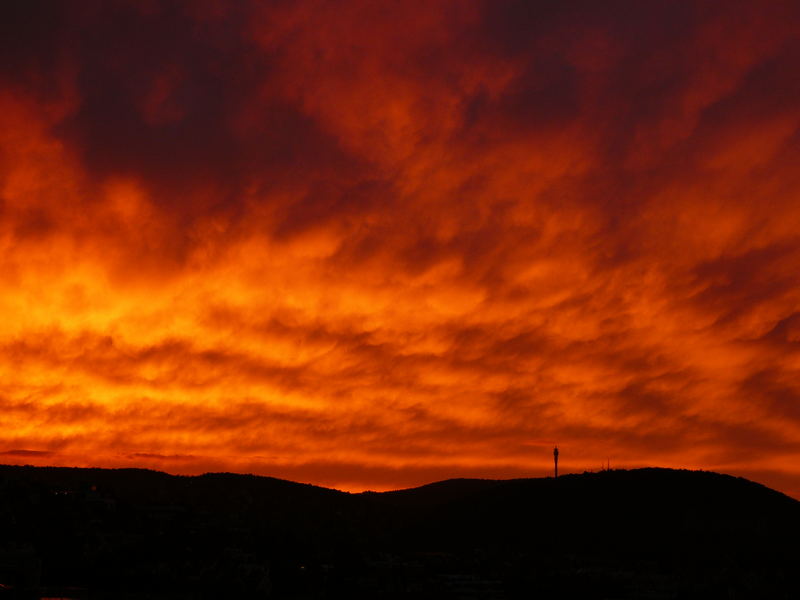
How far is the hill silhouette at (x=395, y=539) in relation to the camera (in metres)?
49.3

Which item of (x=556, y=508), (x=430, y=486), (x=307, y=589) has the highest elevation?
(x=430, y=486)

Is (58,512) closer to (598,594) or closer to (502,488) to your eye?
(598,594)

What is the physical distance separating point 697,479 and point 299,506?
4066cm

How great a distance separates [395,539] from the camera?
297ft

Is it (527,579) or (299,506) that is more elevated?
(299,506)

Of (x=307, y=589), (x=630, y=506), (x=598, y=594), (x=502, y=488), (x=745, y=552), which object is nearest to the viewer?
(x=307, y=589)

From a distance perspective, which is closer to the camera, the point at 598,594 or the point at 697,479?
the point at 598,594

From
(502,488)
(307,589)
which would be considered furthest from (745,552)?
(307,589)

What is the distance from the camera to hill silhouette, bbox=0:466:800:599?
4931 cm

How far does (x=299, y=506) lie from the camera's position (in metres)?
103

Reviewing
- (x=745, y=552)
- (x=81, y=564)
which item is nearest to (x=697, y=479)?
(x=745, y=552)

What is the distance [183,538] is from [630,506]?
44076 millimetres

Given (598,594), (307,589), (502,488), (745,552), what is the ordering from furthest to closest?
(502,488) → (745,552) → (598,594) → (307,589)

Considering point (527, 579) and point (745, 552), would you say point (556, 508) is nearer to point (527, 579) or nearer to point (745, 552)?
point (745, 552)
